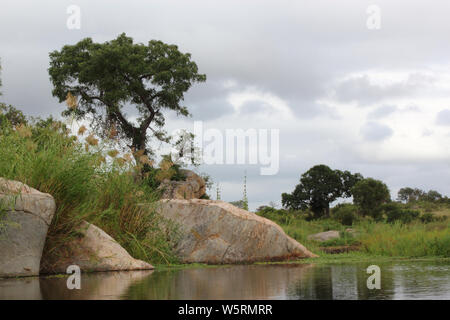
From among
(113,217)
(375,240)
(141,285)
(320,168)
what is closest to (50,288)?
(141,285)

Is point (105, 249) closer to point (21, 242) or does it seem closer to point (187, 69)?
point (21, 242)

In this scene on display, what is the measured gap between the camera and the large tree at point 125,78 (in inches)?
1468

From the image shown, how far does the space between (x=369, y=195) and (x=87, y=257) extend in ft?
122

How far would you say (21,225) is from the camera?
7.62 m

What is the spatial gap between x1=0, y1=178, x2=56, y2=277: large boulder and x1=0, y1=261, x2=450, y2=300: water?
0.39 meters

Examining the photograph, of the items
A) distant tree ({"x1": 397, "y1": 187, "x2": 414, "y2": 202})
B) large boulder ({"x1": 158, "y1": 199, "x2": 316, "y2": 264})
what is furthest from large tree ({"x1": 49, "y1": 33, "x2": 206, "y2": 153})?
distant tree ({"x1": 397, "y1": 187, "x2": 414, "y2": 202})

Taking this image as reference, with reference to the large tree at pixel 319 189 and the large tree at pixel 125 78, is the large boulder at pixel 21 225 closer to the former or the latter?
the large tree at pixel 125 78

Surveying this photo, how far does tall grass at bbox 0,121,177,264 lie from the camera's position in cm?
824

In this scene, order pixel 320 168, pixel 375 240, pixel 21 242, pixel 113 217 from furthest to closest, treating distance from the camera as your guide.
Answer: pixel 320 168
pixel 375 240
pixel 113 217
pixel 21 242

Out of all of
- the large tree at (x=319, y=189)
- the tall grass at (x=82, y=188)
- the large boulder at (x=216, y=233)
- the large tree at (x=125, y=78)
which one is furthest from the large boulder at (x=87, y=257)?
the large tree at (x=319, y=189)

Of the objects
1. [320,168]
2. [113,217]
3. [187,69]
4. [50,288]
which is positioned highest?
[187,69]

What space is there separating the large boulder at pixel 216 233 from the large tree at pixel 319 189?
4108 cm

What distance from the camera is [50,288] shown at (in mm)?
6125
